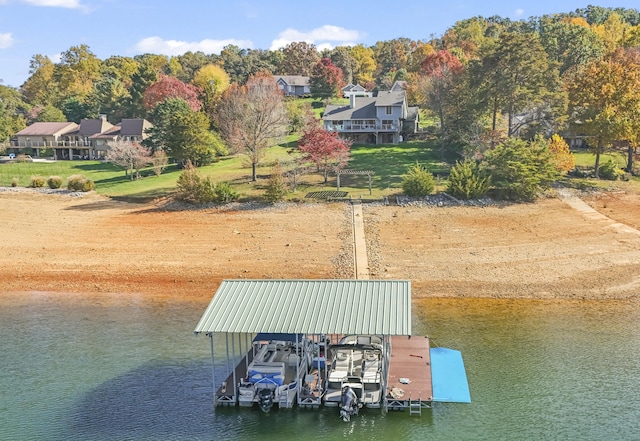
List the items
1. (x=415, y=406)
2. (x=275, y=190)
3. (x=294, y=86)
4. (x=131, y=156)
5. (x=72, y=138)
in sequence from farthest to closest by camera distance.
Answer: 1. (x=294, y=86)
2. (x=72, y=138)
3. (x=131, y=156)
4. (x=275, y=190)
5. (x=415, y=406)

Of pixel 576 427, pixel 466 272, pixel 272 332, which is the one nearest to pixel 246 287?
pixel 272 332

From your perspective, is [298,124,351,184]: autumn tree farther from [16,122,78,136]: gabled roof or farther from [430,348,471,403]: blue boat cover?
[16,122,78,136]: gabled roof

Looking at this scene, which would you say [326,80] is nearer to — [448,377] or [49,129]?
[49,129]

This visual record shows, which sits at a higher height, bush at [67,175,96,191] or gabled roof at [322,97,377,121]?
gabled roof at [322,97,377,121]

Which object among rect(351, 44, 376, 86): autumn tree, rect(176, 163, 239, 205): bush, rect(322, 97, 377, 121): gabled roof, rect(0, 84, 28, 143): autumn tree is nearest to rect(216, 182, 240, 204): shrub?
rect(176, 163, 239, 205): bush

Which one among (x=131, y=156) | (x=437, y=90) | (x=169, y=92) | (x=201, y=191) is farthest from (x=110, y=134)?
(x=437, y=90)

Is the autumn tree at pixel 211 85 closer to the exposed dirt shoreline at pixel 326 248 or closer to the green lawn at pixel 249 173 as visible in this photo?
the green lawn at pixel 249 173
